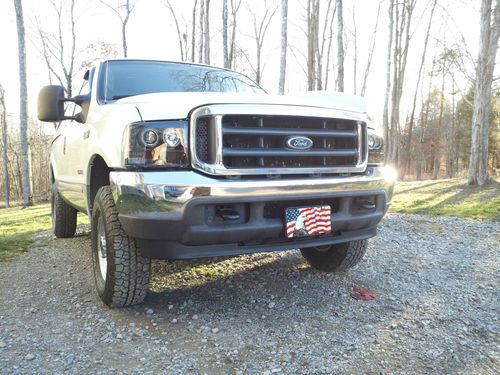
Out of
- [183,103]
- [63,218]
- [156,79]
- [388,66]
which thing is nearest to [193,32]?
[388,66]

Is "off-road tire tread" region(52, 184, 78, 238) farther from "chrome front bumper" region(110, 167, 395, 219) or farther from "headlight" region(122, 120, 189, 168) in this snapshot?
"headlight" region(122, 120, 189, 168)

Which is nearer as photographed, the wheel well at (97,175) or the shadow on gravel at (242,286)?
the shadow on gravel at (242,286)

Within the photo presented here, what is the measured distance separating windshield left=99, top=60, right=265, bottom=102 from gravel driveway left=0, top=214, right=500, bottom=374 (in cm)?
171

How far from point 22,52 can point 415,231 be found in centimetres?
1490

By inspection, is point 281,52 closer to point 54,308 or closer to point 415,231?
point 415,231

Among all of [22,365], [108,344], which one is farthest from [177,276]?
[22,365]

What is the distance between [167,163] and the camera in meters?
2.43

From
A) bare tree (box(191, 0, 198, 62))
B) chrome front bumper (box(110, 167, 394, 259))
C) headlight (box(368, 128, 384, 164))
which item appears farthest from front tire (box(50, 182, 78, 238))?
bare tree (box(191, 0, 198, 62))

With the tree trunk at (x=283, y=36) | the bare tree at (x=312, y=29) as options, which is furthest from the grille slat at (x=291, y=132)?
the bare tree at (x=312, y=29)

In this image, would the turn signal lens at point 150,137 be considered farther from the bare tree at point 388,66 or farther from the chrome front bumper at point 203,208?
the bare tree at point 388,66

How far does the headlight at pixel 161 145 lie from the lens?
2.44 m

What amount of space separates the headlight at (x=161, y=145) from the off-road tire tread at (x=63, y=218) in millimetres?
3398

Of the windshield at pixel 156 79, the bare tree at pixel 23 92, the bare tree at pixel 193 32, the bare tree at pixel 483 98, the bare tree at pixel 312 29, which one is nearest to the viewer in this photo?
the windshield at pixel 156 79

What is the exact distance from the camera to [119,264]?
8.86ft
